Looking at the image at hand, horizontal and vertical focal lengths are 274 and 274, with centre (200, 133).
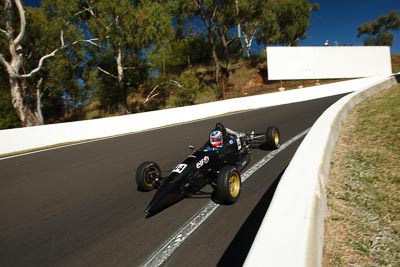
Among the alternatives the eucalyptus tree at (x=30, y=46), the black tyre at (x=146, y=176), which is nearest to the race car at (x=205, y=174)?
the black tyre at (x=146, y=176)

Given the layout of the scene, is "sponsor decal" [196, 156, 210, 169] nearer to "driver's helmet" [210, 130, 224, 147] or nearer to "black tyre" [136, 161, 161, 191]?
"driver's helmet" [210, 130, 224, 147]

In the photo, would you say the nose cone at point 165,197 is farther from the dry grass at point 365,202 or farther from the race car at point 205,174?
the dry grass at point 365,202

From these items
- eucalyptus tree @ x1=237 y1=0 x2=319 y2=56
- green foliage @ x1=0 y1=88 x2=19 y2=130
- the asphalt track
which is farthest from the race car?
eucalyptus tree @ x1=237 y1=0 x2=319 y2=56

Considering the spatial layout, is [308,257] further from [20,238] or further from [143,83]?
[143,83]

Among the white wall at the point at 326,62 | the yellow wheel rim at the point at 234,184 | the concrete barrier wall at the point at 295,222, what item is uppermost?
the white wall at the point at 326,62

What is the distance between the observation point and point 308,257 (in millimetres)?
1763

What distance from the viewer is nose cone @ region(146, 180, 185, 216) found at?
3893mm

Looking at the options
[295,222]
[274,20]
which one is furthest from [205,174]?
[274,20]

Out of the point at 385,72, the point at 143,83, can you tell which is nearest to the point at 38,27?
the point at 143,83

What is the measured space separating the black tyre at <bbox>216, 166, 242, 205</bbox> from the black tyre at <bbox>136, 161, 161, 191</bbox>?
4.86 feet

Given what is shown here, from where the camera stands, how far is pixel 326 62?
3222 centimetres

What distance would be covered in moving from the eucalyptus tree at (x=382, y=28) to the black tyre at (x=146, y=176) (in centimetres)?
8649

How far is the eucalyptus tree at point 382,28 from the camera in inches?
2793

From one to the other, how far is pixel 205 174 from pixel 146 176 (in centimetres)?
112
